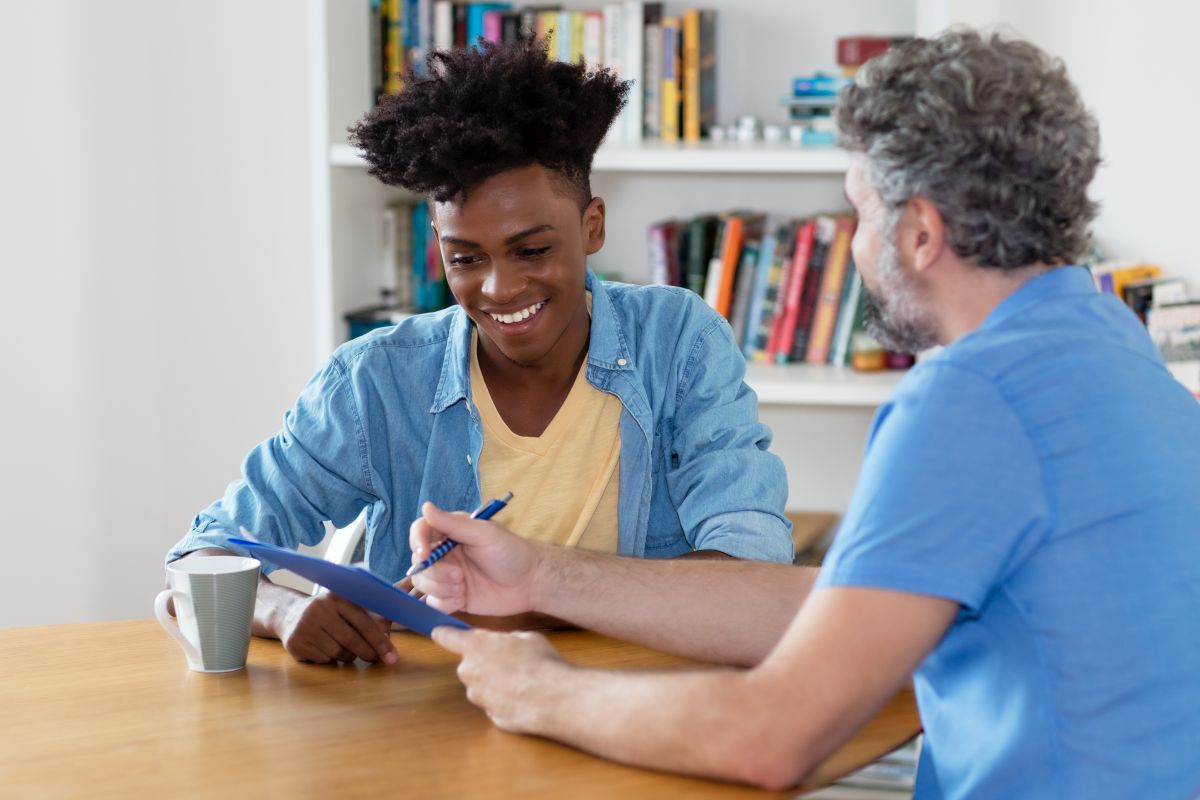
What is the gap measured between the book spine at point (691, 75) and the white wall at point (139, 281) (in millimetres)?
928

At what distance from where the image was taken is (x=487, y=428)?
178cm

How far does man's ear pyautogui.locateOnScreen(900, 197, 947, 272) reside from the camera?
119cm

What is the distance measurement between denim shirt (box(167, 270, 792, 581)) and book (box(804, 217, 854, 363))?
3.54ft

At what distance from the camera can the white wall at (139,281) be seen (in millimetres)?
3100

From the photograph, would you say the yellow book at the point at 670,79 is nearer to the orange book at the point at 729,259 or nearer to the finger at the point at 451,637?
the orange book at the point at 729,259

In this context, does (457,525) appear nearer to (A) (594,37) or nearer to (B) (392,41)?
(A) (594,37)

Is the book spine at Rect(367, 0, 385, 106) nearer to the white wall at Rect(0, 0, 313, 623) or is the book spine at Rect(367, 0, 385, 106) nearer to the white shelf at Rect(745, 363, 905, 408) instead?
the white wall at Rect(0, 0, 313, 623)

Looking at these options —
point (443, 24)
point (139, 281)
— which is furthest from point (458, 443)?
point (139, 281)

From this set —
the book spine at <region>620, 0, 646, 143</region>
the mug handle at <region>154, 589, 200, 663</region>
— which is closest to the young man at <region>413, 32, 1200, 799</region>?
the mug handle at <region>154, 589, 200, 663</region>

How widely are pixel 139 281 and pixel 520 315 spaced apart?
1.86 metres

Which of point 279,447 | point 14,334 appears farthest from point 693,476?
point 14,334

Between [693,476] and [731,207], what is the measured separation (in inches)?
59.8

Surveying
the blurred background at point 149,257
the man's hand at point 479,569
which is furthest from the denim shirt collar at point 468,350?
the blurred background at point 149,257

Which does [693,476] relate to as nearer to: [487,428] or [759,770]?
[487,428]
